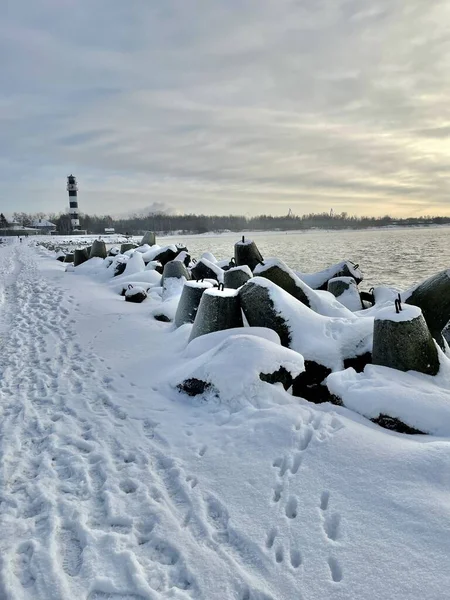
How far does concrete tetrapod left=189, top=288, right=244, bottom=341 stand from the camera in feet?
22.6

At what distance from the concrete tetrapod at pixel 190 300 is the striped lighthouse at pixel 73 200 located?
94143mm

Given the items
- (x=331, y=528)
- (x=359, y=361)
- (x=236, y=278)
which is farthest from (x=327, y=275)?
(x=331, y=528)

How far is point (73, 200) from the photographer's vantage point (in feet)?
320

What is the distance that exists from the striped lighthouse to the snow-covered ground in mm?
97395

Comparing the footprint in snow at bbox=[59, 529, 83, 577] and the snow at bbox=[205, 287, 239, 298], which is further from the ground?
the snow at bbox=[205, 287, 239, 298]

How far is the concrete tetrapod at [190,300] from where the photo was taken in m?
8.58

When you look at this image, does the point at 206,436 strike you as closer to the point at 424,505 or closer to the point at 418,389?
the point at 424,505

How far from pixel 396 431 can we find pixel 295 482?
1.48 metres

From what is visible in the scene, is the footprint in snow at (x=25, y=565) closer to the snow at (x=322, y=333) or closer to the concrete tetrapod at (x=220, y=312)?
the snow at (x=322, y=333)

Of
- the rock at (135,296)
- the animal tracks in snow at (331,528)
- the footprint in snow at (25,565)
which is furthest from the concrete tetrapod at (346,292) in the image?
the footprint in snow at (25,565)

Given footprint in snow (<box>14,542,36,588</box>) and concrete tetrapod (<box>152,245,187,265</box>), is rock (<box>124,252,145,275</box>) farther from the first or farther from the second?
footprint in snow (<box>14,542,36,588</box>)

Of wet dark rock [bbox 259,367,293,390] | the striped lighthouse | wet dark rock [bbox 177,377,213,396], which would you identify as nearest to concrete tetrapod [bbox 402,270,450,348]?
wet dark rock [bbox 259,367,293,390]

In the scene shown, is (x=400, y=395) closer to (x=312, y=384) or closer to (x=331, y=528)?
(x=312, y=384)

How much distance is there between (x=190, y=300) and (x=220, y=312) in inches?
74.9
